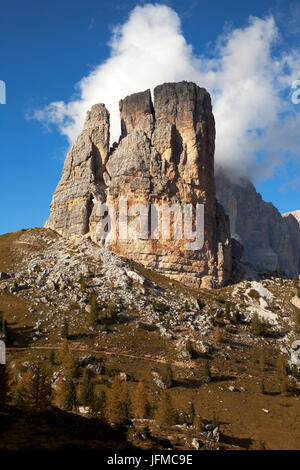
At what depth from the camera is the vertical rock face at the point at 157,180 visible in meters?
106

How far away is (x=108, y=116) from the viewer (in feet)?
415

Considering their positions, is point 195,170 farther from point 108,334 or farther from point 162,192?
point 108,334

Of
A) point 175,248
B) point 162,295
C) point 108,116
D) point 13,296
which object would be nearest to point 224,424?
point 162,295

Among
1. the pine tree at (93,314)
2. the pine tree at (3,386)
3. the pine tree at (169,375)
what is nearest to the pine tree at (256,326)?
the pine tree at (169,375)

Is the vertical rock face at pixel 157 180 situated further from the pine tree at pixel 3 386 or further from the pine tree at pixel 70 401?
the pine tree at pixel 3 386

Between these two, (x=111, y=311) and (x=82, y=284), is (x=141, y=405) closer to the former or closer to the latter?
(x=111, y=311)

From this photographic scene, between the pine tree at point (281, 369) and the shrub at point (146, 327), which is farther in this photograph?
the shrub at point (146, 327)

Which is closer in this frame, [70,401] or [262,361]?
[70,401]

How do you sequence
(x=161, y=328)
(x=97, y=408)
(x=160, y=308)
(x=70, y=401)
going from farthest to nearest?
(x=160, y=308), (x=161, y=328), (x=70, y=401), (x=97, y=408)

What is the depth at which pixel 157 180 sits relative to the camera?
110 m

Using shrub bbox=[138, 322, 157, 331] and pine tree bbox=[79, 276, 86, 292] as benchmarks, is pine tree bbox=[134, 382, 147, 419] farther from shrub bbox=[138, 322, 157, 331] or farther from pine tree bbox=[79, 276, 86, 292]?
pine tree bbox=[79, 276, 86, 292]

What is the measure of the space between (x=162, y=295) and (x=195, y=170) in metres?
40.7

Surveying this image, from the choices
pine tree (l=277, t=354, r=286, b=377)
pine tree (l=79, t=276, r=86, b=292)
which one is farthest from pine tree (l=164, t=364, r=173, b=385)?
pine tree (l=79, t=276, r=86, b=292)

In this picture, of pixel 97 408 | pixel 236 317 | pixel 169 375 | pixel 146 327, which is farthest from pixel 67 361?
pixel 236 317
